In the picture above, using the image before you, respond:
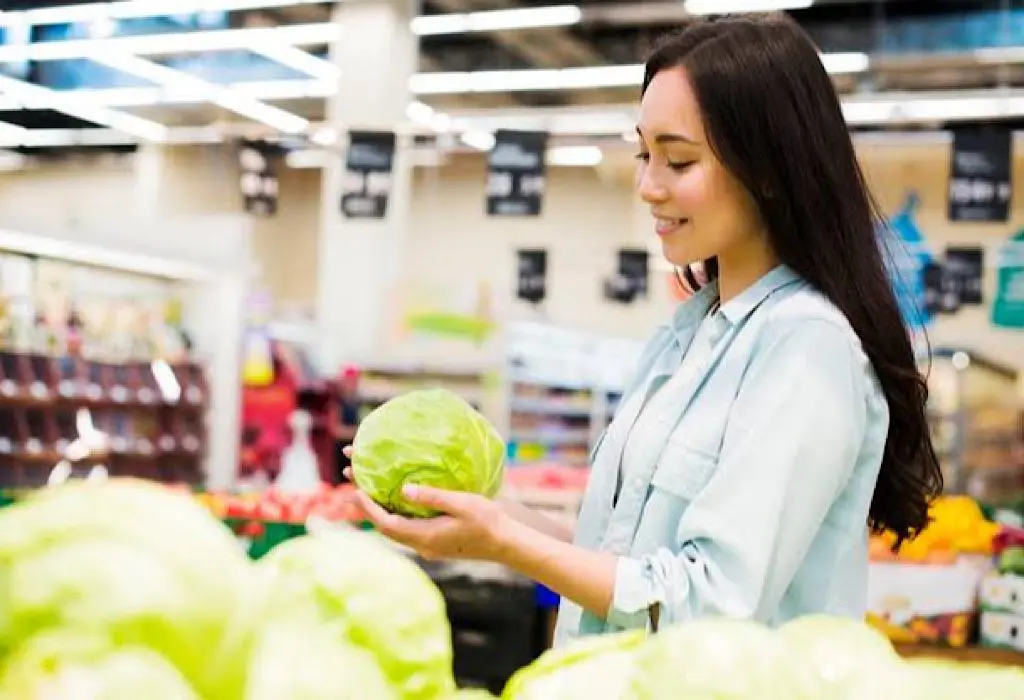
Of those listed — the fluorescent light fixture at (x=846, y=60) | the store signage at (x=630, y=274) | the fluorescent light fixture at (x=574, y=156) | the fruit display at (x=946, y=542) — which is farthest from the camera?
the fluorescent light fixture at (x=574, y=156)

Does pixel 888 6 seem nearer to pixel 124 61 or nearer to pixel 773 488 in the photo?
pixel 124 61

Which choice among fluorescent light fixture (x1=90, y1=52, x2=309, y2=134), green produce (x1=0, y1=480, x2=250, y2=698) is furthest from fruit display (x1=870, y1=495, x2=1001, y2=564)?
fluorescent light fixture (x1=90, y1=52, x2=309, y2=134)

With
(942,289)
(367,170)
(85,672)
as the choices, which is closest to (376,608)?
(85,672)

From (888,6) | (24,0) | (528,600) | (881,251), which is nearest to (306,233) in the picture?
(24,0)

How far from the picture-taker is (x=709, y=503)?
1.40 meters

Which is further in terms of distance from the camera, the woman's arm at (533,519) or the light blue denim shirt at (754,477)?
the woman's arm at (533,519)

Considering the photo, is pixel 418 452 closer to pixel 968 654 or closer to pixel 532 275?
pixel 968 654

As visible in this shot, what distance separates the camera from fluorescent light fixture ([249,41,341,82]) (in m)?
Answer: 11.2

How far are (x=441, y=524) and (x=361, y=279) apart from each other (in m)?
9.86

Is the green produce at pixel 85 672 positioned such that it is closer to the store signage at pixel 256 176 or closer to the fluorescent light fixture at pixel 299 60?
the store signage at pixel 256 176

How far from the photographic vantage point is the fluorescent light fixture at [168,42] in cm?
1016

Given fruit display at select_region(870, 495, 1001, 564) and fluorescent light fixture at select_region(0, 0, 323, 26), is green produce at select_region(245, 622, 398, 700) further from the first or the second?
fluorescent light fixture at select_region(0, 0, 323, 26)

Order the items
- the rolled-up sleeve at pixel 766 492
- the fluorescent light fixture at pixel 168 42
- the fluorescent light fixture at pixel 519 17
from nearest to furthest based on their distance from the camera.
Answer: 1. the rolled-up sleeve at pixel 766 492
2. the fluorescent light fixture at pixel 519 17
3. the fluorescent light fixture at pixel 168 42

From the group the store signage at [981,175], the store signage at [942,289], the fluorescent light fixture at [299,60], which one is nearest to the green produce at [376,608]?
the store signage at [981,175]
